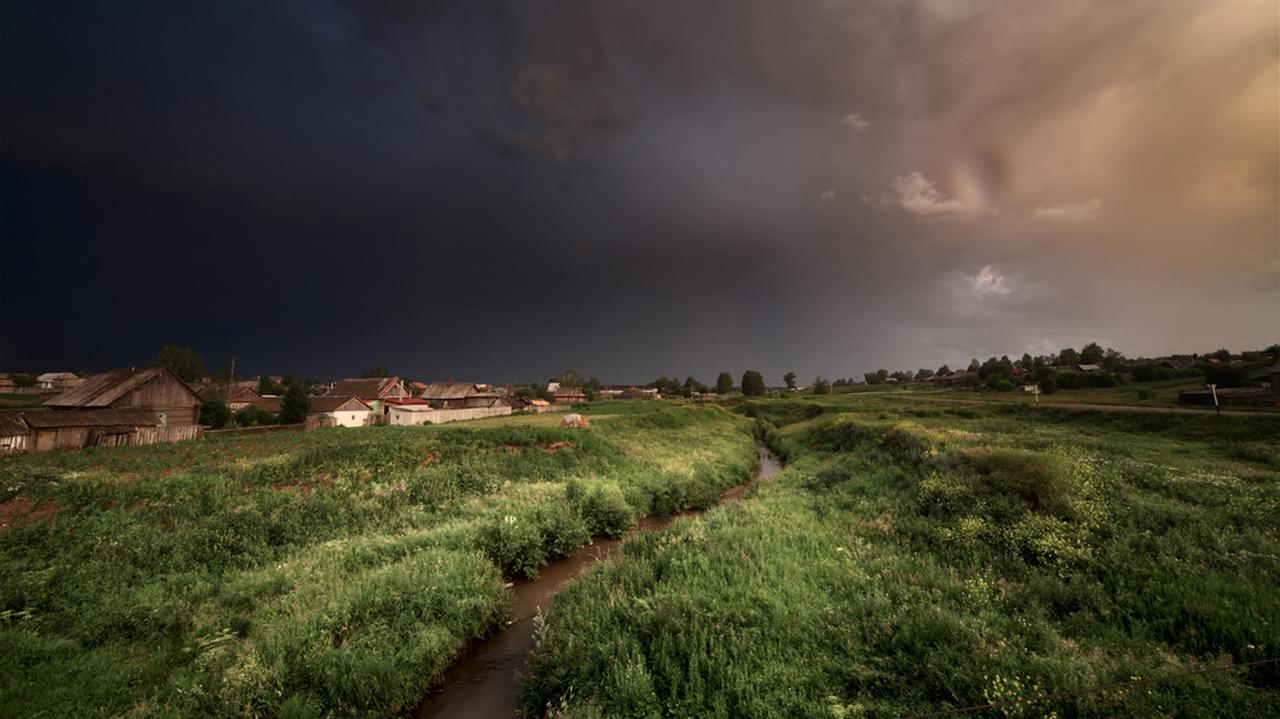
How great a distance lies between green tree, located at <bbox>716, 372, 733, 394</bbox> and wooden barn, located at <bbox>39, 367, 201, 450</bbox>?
5321 inches

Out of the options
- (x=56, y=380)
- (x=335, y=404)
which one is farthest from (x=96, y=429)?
(x=56, y=380)

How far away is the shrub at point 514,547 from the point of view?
15.9m

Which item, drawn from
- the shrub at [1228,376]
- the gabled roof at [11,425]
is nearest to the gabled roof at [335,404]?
the gabled roof at [11,425]

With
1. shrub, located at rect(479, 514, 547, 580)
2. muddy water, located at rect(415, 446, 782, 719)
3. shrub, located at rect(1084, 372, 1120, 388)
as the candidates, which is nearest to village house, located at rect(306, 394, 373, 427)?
shrub, located at rect(479, 514, 547, 580)

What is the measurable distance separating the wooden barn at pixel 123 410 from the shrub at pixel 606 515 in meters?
35.6

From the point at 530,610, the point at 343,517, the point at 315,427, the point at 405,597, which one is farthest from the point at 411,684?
the point at 315,427

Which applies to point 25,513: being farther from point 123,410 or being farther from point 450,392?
point 450,392

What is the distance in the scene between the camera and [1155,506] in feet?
42.1

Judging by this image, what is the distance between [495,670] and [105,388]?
46.5 m

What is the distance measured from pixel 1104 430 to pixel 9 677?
168ft

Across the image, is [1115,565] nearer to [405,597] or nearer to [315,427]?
[405,597]

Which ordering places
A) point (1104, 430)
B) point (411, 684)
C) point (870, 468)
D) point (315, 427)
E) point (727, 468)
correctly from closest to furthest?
point (411, 684), point (870, 468), point (1104, 430), point (727, 468), point (315, 427)

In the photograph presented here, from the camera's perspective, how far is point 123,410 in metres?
33.2

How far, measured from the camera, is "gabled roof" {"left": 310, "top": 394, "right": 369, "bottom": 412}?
→ 5453cm
